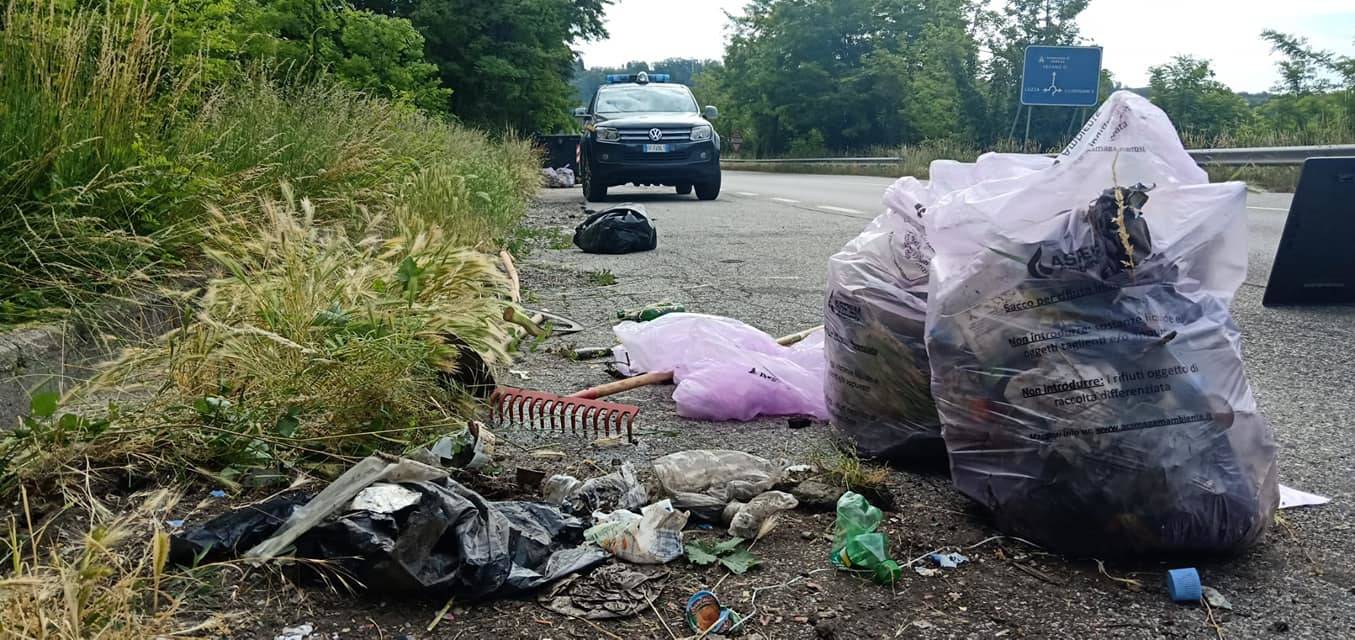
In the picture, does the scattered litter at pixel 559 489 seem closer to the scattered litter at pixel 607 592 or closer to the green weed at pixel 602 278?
the scattered litter at pixel 607 592

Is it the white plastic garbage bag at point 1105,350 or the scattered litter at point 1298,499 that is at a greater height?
the white plastic garbage bag at point 1105,350

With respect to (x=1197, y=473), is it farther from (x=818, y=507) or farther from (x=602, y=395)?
(x=602, y=395)

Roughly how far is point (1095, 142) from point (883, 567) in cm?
106

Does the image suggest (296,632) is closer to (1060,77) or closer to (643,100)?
(643,100)

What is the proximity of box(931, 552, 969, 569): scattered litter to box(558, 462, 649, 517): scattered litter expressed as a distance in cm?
67

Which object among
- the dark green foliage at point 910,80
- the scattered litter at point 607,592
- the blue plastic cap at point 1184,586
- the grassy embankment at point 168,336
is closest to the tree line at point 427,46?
the grassy embankment at point 168,336

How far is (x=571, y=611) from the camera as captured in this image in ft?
6.52

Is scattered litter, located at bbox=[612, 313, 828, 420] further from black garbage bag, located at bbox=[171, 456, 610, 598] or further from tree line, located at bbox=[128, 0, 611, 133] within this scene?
tree line, located at bbox=[128, 0, 611, 133]

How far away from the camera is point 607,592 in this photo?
2061 millimetres

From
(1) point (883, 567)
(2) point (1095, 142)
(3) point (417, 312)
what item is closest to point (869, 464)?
(1) point (883, 567)

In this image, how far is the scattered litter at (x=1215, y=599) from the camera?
1.97 meters

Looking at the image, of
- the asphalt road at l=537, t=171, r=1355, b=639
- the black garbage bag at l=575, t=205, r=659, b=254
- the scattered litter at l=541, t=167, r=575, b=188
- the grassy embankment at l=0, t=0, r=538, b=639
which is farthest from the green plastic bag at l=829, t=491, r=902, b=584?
the scattered litter at l=541, t=167, r=575, b=188

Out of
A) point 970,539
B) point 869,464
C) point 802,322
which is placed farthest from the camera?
point 802,322

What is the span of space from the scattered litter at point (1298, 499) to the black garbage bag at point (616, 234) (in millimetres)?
5961
